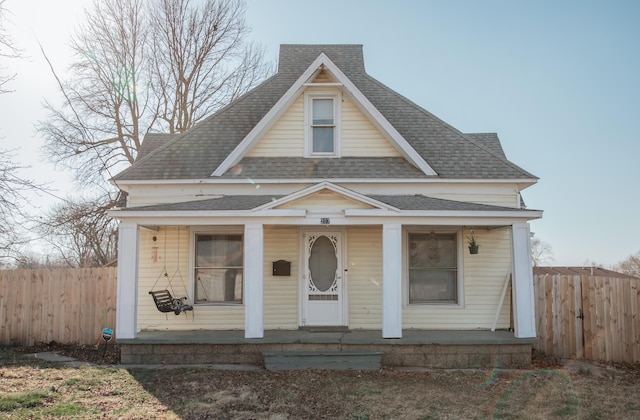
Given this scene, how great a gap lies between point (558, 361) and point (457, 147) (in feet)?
16.8

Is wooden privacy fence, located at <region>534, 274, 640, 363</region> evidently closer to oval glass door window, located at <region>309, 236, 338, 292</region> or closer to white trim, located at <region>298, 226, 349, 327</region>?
white trim, located at <region>298, 226, 349, 327</region>

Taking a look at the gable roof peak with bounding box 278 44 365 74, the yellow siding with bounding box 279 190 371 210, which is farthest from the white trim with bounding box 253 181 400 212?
the gable roof peak with bounding box 278 44 365 74

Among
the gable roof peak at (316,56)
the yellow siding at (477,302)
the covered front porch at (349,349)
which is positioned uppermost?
the gable roof peak at (316,56)

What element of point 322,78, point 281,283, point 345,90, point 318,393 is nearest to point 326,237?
point 281,283

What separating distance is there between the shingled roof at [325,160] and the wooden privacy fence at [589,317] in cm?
253

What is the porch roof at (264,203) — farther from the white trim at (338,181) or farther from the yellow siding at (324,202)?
the yellow siding at (324,202)

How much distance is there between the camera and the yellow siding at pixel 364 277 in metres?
11.2

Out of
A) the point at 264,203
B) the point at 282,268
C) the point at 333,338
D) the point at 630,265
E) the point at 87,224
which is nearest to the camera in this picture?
the point at 333,338

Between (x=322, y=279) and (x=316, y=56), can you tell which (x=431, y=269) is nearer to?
(x=322, y=279)

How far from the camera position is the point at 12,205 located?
1020 cm

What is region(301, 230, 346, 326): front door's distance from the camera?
1109cm

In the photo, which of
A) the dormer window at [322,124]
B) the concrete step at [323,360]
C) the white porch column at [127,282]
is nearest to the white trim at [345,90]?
the dormer window at [322,124]

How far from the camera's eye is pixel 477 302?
11211 millimetres

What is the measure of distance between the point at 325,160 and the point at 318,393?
5659 millimetres
